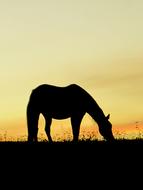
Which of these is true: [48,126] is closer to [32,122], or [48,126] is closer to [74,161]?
[32,122]

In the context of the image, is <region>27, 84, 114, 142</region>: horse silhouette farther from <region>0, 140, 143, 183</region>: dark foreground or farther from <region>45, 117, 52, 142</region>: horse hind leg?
<region>0, 140, 143, 183</region>: dark foreground

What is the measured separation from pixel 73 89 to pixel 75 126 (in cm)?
163

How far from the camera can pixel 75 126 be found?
22.6 m

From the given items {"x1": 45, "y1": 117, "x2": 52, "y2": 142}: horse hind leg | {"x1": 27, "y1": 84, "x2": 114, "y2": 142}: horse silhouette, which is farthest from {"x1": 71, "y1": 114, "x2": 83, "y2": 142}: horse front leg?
{"x1": 45, "y1": 117, "x2": 52, "y2": 142}: horse hind leg

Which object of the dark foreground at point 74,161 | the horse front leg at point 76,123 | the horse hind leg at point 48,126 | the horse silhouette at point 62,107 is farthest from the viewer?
the horse hind leg at point 48,126

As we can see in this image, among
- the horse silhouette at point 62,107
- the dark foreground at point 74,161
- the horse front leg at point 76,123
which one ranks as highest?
the horse silhouette at point 62,107

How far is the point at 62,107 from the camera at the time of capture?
76.5 feet

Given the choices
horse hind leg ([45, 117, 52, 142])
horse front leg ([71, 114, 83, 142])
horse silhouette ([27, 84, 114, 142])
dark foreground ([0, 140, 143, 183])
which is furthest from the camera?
horse hind leg ([45, 117, 52, 142])

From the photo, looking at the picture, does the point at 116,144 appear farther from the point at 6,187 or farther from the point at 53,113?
the point at 53,113

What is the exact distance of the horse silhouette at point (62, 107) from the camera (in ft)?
75.5

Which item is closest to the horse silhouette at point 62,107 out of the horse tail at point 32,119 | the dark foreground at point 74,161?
the horse tail at point 32,119

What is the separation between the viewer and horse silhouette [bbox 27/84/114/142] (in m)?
23.0

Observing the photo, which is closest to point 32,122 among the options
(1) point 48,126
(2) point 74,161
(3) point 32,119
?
(3) point 32,119

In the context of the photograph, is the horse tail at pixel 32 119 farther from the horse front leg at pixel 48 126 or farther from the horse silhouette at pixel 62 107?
the horse front leg at pixel 48 126
